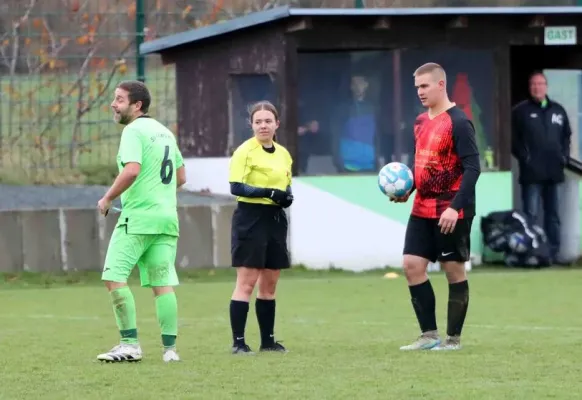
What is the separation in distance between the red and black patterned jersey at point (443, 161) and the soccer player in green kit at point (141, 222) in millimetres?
1659

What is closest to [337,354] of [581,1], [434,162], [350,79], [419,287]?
[419,287]

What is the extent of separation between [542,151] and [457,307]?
30.7 feet

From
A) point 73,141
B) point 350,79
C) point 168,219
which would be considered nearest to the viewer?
point 168,219

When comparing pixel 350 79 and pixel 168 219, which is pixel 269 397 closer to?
pixel 168 219

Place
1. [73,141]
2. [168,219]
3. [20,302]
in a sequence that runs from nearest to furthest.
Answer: [168,219] → [20,302] → [73,141]

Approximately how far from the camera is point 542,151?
1922 centimetres

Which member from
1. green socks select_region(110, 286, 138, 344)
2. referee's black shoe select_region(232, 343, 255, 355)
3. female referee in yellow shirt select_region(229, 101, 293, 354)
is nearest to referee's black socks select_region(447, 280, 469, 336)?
female referee in yellow shirt select_region(229, 101, 293, 354)

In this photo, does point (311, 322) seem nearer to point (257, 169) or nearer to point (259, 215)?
point (259, 215)

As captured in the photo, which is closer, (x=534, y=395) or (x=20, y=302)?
(x=534, y=395)

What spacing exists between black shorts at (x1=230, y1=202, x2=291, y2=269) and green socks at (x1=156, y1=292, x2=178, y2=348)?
66 cm

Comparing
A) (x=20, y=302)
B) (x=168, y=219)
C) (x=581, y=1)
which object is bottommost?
(x=20, y=302)

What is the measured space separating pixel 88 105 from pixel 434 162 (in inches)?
446

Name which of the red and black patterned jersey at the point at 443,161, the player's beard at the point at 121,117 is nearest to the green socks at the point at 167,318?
the player's beard at the point at 121,117

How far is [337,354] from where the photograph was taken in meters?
10.0
